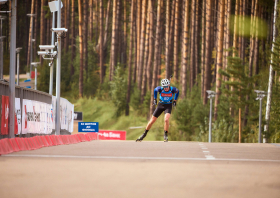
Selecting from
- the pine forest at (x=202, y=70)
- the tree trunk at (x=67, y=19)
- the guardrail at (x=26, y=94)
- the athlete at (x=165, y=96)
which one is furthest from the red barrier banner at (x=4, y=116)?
the tree trunk at (x=67, y=19)

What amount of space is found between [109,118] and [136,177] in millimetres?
56982

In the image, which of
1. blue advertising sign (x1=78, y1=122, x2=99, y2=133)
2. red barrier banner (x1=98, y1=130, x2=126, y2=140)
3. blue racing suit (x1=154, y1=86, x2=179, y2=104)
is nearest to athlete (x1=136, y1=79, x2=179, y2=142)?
blue racing suit (x1=154, y1=86, x2=179, y2=104)

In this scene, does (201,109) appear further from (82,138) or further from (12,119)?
(12,119)

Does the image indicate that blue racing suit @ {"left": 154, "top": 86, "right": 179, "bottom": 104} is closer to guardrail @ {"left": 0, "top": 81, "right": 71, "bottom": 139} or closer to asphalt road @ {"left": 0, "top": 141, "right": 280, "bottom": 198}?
guardrail @ {"left": 0, "top": 81, "right": 71, "bottom": 139}

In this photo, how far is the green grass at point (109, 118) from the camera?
5830cm

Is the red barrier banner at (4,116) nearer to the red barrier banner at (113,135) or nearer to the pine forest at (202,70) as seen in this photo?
the pine forest at (202,70)

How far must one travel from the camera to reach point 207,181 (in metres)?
7.60

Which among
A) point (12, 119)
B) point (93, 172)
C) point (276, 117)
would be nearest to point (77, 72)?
point (276, 117)

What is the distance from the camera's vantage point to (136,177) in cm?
799

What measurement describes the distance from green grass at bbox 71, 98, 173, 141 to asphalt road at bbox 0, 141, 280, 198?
42.7 m

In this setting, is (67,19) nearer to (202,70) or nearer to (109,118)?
(109,118)

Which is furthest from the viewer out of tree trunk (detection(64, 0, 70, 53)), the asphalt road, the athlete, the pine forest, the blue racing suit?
tree trunk (detection(64, 0, 70, 53))

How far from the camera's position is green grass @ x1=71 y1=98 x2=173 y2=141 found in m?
58.3

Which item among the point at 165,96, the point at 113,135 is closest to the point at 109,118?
the point at 113,135
